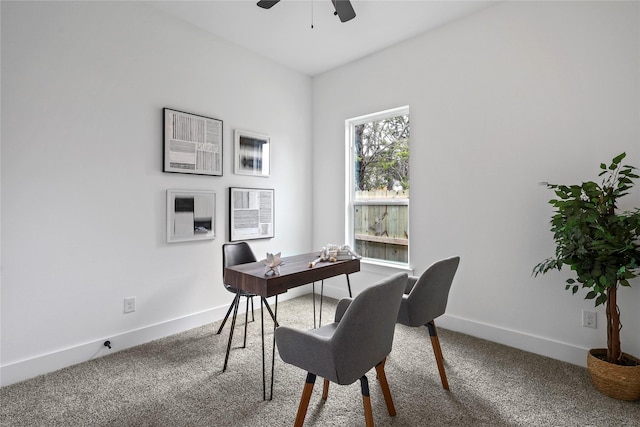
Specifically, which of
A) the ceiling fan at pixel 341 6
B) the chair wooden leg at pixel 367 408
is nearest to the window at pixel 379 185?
the ceiling fan at pixel 341 6

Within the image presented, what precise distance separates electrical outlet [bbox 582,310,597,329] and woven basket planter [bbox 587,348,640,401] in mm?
312

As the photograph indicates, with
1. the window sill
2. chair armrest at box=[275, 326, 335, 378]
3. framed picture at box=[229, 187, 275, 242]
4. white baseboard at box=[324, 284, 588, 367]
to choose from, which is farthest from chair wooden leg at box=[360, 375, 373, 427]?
framed picture at box=[229, 187, 275, 242]

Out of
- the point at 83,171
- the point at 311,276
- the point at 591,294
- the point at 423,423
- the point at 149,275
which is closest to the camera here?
the point at 423,423

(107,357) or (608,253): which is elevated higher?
(608,253)

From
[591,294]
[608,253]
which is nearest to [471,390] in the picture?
[591,294]

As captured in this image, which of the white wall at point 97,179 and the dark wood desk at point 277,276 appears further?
the white wall at point 97,179

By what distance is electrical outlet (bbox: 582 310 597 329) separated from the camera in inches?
94.5

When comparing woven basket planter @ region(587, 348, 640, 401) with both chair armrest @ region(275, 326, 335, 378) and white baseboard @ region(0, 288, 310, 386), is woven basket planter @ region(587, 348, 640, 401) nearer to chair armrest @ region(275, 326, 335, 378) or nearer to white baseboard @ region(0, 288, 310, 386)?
chair armrest @ region(275, 326, 335, 378)

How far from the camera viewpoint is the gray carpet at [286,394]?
1835 mm

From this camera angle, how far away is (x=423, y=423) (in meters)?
1.79

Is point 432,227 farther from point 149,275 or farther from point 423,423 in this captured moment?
point 149,275

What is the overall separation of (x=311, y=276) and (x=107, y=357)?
1.77 metres

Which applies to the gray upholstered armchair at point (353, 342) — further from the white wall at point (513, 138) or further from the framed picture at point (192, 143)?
the framed picture at point (192, 143)

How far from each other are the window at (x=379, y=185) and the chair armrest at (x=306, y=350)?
7.55ft
